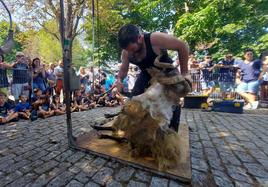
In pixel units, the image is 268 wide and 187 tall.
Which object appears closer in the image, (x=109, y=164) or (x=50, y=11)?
(x=109, y=164)

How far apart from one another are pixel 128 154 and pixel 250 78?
698cm

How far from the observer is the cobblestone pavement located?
2365mm

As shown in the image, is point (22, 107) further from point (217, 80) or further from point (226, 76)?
point (226, 76)

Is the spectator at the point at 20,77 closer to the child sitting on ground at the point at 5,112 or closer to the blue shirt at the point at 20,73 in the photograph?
the blue shirt at the point at 20,73

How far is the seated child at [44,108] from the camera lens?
616cm

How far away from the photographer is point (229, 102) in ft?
24.9

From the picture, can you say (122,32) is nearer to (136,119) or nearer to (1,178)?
(136,119)

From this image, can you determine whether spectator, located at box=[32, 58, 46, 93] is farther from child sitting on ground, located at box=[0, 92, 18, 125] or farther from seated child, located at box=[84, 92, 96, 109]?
seated child, located at box=[84, 92, 96, 109]

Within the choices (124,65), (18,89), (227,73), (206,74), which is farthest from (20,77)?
(227,73)

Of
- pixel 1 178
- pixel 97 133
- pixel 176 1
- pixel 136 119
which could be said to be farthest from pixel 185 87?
pixel 176 1

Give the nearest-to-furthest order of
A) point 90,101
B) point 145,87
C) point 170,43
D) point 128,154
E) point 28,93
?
1. point 170,43
2. point 128,154
3. point 145,87
4. point 28,93
5. point 90,101

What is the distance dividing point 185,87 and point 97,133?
1.88 metres

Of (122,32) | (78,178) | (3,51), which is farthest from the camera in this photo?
(3,51)

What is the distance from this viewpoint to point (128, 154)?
2.97 metres
